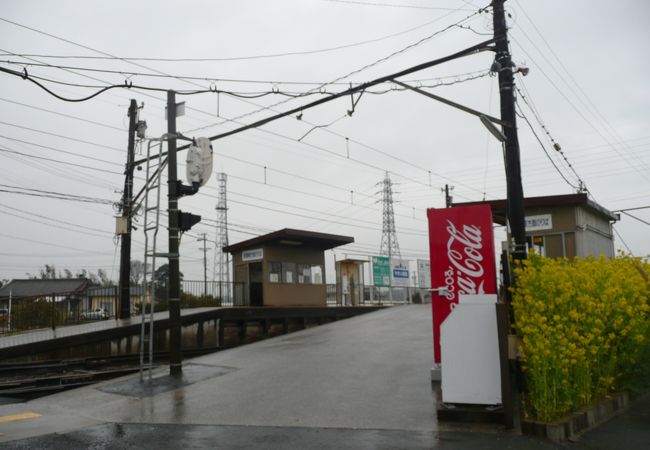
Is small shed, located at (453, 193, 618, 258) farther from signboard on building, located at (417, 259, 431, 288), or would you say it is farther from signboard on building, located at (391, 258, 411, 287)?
signboard on building, located at (417, 259, 431, 288)

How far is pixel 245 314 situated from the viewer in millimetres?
20703

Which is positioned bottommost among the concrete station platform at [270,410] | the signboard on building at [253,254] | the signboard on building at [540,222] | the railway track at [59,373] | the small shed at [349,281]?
the railway track at [59,373]

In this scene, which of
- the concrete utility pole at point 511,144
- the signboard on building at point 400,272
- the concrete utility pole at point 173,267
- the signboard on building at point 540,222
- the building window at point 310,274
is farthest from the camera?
the signboard on building at point 400,272

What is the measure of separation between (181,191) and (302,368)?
4.40m

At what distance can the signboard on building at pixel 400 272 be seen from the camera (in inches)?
1325

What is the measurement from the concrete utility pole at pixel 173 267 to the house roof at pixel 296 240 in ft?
41.2

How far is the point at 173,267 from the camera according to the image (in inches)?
411

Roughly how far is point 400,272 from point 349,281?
5389 mm

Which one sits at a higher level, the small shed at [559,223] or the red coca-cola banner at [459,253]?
the small shed at [559,223]

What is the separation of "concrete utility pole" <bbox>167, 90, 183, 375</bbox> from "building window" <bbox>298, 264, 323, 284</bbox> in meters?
15.6


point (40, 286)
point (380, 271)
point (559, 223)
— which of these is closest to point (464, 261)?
point (559, 223)

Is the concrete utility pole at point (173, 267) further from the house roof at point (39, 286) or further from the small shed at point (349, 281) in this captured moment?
the house roof at point (39, 286)

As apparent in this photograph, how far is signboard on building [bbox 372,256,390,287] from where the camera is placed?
32.5 metres

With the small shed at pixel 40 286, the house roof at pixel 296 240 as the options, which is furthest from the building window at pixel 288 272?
the small shed at pixel 40 286
